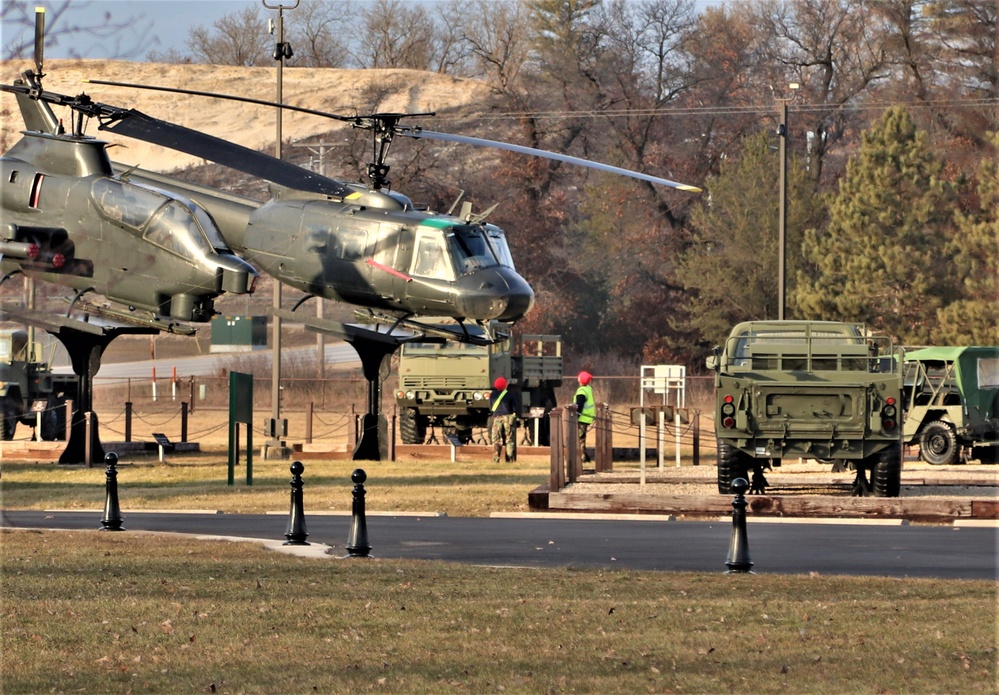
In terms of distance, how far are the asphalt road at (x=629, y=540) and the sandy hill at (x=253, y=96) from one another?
8188cm

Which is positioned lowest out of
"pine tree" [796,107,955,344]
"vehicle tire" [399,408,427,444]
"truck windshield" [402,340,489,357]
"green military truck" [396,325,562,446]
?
"vehicle tire" [399,408,427,444]

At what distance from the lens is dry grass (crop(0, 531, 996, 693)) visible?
27.7ft

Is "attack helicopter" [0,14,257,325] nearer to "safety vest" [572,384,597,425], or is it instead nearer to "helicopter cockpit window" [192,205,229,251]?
"helicopter cockpit window" [192,205,229,251]

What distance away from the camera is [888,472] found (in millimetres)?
20828

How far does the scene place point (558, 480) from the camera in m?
21.7

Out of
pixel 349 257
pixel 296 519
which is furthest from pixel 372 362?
pixel 296 519

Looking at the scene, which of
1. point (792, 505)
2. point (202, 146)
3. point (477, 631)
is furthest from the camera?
point (202, 146)

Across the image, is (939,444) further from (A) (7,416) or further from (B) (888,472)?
(A) (7,416)

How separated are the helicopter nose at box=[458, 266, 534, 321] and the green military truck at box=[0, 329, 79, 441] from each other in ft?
52.3

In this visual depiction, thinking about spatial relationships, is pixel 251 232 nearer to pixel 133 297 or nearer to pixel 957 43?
pixel 133 297

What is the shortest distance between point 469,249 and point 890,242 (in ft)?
97.4

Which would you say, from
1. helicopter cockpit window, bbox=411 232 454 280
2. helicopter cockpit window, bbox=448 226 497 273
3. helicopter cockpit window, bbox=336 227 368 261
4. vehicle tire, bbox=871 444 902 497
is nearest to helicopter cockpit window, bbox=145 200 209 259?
helicopter cockpit window, bbox=336 227 368 261

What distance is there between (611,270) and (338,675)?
69.2m

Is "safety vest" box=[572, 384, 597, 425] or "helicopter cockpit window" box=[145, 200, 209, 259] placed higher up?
"helicopter cockpit window" box=[145, 200, 209, 259]
